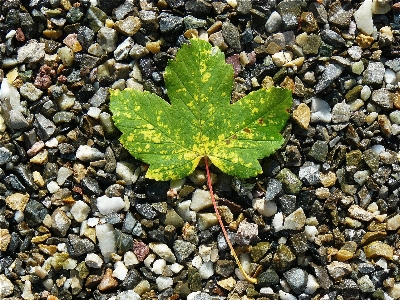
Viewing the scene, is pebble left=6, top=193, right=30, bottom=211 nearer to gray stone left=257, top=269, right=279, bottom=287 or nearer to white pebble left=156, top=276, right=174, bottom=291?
white pebble left=156, top=276, right=174, bottom=291

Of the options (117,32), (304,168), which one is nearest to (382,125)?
(304,168)

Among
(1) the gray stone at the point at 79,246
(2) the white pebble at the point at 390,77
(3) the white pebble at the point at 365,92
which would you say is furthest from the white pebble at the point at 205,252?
(2) the white pebble at the point at 390,77

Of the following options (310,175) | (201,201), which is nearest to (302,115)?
(310,175)

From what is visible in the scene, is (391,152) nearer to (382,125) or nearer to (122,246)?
(382,125)

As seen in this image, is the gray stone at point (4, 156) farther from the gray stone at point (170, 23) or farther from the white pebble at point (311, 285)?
the white pebble at point (311, 285)

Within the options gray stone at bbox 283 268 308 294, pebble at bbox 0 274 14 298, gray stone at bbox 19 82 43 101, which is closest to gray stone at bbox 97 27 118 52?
gray stone at bbox 19 82 43 101

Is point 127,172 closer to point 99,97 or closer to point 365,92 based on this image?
point 99,97
